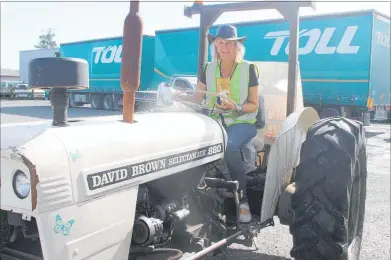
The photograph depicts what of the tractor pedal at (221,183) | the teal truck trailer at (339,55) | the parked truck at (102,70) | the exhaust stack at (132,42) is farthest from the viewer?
the parked truck at (102,70)

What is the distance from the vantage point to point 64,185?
193 cm

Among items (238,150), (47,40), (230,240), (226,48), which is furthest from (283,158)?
(47,40)

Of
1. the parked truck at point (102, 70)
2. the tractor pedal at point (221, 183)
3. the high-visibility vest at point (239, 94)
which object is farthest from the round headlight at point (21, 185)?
the parked truck at point (102, 70)

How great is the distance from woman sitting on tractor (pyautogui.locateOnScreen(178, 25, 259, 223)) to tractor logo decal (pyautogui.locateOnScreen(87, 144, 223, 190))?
0.99 ft

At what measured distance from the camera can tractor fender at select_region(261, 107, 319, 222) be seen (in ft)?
10.8

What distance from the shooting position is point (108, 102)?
1025 inches

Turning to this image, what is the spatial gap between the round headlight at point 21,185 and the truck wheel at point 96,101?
82.1 ft

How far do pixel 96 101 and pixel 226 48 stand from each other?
23.8m

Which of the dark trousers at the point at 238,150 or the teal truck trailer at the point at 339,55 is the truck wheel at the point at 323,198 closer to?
the dark trousers at the point at 238,150

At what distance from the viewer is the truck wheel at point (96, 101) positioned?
86.7ft

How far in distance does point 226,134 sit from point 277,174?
51 centimetres

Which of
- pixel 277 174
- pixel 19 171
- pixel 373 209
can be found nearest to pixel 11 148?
pixel 19 171

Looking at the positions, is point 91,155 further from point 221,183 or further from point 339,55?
point 339,55

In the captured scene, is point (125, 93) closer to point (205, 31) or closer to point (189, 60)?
point (205, 31)
